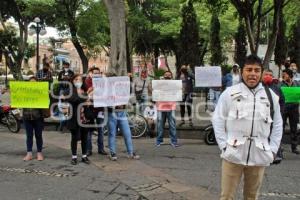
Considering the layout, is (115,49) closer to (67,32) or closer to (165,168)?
(165,168)

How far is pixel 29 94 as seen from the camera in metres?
10.8

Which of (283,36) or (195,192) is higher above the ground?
(283,36)

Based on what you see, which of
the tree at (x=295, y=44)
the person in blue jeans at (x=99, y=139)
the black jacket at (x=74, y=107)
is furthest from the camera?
the tree at (x=295, y=44)

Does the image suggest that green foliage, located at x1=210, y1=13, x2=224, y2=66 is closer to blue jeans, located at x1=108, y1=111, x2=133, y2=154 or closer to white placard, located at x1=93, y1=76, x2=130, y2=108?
white placard, located at x1=93, y1=76, x2=130, y2=108

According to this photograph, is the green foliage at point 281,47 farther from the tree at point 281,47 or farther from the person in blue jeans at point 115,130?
the person in blue jeans at point 115,130

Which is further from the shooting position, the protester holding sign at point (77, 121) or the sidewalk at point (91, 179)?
the protester holding sign at point (77, 121)

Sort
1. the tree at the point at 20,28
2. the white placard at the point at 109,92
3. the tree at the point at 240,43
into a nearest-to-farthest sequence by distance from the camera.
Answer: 1. the white placard at the point at 109,92
2. the tree at the point at 20,28
3. the tree at the point at 240,43

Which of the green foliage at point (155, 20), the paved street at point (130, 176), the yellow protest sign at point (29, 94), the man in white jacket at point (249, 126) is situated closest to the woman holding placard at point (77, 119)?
the paved street at point (130, 176)

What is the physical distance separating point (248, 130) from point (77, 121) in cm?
544

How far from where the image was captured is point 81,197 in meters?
7.22

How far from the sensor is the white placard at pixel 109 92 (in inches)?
408

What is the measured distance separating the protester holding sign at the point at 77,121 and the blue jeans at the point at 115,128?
0.51 metres

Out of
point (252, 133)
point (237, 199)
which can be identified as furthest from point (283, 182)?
point (252, 133)

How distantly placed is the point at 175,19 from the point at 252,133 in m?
37.3
